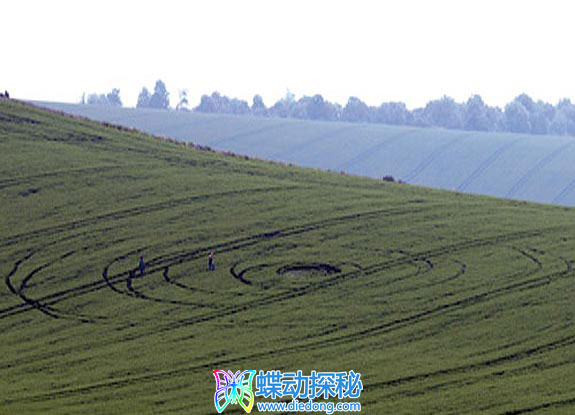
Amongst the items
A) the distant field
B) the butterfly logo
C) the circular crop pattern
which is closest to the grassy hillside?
the circular crop pattern

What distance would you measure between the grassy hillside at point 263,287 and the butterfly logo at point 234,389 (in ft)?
1.27

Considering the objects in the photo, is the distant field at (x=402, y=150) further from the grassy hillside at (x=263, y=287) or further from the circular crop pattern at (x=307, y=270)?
the circular crop pattern at (x=307, y=270)

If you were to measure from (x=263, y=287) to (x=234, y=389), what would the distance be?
13.7 metres

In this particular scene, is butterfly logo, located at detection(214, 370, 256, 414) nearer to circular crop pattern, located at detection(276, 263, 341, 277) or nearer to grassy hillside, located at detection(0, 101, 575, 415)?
grassy hillside, located at detection(0, 101, 575, 415)

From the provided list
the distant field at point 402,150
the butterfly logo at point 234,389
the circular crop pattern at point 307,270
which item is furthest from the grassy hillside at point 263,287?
the distant field at point 402,150

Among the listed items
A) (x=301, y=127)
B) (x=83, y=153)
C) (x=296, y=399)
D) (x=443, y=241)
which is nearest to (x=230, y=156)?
(x=83, y=153)

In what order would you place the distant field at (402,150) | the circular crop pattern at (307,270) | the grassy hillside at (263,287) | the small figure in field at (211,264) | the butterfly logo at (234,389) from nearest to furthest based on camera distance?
the butterfly logo at (234,389) < the grassy hillside at (263,287) < the circular crop pattern at (307,270) < the small figure in field at (211,264) < the distant field at (402,150)

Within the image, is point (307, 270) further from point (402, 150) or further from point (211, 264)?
point (402, 150)

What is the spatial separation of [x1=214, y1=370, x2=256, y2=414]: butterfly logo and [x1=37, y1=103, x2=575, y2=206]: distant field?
2727 inches

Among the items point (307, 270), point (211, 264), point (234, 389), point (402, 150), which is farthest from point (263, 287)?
point (402, 150)

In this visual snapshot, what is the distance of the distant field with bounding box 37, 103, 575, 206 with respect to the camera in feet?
350

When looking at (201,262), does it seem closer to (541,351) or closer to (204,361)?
(204,361)

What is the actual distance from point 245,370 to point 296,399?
404 cm

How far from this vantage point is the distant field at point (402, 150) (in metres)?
107
